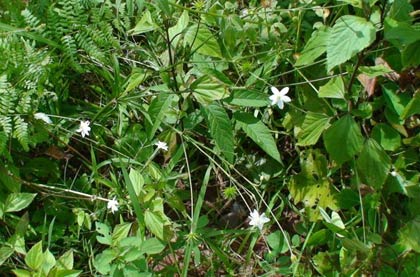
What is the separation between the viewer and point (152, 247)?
1.81 meters

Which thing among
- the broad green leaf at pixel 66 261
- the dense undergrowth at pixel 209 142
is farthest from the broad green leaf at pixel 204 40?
the broad green leaf at pixel 66 261

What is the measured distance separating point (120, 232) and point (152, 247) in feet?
0.39

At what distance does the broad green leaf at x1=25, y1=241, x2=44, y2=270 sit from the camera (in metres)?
1.78

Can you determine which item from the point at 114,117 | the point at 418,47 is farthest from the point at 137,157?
the point at 418,47

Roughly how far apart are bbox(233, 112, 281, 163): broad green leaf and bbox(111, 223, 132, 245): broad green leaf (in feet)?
1.47

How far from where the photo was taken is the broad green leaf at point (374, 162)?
1.79 meters

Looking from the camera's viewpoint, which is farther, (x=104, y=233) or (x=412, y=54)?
(x=104, y=233)

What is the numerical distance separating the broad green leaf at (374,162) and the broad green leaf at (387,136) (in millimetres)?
81

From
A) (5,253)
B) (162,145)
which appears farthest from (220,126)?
(5,253)

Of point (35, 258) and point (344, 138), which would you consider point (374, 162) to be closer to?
point (344, 138)

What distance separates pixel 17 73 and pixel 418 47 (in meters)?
1.20

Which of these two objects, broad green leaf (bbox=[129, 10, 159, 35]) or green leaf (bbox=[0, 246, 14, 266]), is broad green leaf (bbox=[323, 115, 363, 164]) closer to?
broad green leaf (bbox=[129, 10, 159, 35])

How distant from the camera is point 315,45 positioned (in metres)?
1.84

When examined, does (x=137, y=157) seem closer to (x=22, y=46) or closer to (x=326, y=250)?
(x=22, y=46)
